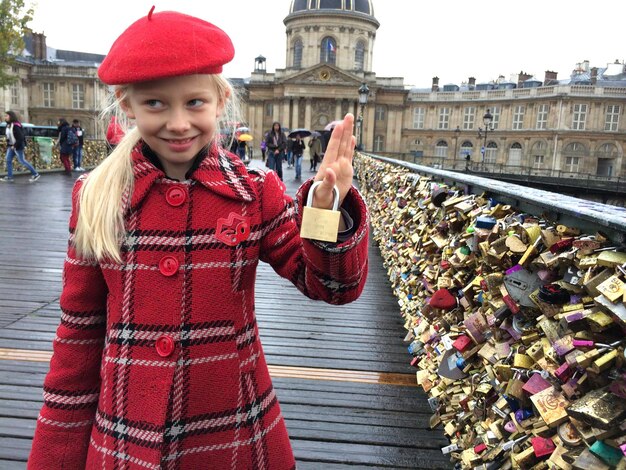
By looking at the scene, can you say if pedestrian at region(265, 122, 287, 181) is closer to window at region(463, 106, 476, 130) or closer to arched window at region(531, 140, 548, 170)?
arched window at region(531, 140, 548, 170)

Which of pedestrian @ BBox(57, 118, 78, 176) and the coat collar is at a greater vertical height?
the coat collar

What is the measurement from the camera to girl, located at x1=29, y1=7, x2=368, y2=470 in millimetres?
1375

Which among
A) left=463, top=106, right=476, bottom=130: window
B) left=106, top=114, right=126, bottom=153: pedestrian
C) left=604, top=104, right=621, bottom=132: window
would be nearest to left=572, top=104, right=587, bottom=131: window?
left=604, top=104, right=621, bottom=132: window

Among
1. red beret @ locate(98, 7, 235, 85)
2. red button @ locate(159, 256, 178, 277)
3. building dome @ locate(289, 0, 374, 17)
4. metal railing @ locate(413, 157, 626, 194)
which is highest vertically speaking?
building dome @ locate(289, 0, 374, 17)

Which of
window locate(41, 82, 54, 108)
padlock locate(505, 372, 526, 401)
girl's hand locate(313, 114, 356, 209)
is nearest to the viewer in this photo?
girl's hand locate(313, 114, 356, 209)

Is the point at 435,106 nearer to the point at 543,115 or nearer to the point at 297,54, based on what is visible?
the point at 543,115

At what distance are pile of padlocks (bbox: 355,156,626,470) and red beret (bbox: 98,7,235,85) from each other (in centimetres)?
126

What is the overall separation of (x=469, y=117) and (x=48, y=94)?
46878mm

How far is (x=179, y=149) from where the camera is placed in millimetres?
1445

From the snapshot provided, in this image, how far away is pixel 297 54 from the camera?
6825 centimetres

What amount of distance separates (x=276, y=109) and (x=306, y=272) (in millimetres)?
63726

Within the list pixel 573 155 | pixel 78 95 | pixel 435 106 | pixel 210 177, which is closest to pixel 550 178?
pixel 573 155

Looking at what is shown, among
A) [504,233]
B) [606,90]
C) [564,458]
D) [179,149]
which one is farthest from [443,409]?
[606,90]

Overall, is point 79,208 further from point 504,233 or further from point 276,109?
point 276,109
